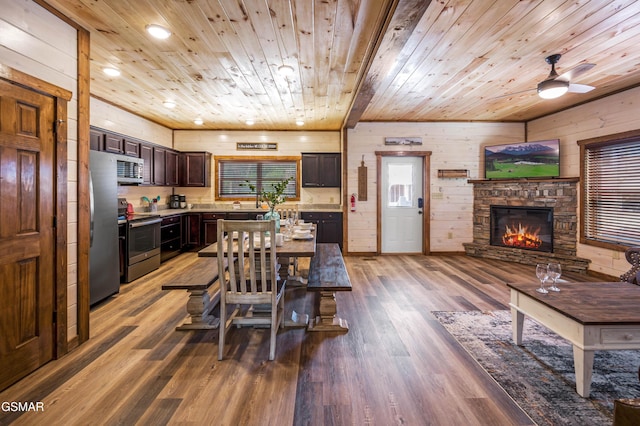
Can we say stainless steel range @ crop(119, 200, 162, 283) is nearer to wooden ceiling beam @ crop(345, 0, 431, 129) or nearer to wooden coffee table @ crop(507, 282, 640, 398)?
wooden ceiling beam @ crop(345, 0, 431, 129)

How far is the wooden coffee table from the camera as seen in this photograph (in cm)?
188

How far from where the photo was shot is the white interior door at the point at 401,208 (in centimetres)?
654

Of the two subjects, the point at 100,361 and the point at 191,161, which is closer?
the point at 100,361

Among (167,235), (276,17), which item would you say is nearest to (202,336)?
(276,17)

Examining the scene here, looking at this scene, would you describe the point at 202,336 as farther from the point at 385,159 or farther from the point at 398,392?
the point at 385,159

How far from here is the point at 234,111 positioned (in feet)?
18.5

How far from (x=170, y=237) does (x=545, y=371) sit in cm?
585

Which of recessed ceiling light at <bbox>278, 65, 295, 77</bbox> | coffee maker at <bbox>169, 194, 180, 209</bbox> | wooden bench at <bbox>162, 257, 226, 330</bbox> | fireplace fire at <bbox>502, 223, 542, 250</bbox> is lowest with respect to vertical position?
wooden bench at <bbox>162, 257, 226, 330</bbox>

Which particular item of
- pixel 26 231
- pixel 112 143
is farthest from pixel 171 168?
pixel 26 231

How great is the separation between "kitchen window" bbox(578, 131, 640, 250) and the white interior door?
267cm

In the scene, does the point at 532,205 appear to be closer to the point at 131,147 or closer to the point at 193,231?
the point at 193,231

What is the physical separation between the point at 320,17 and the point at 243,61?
1234 millimetres

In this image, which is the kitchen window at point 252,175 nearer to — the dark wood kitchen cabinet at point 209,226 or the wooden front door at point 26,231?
the dark wood kitchen cabinet at point 209,226

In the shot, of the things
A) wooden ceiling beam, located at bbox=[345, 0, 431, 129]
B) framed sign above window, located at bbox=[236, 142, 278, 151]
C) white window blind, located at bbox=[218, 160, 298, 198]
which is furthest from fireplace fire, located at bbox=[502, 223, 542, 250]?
framed sign above window, located at bbox=[236, 142, 278, 151]
